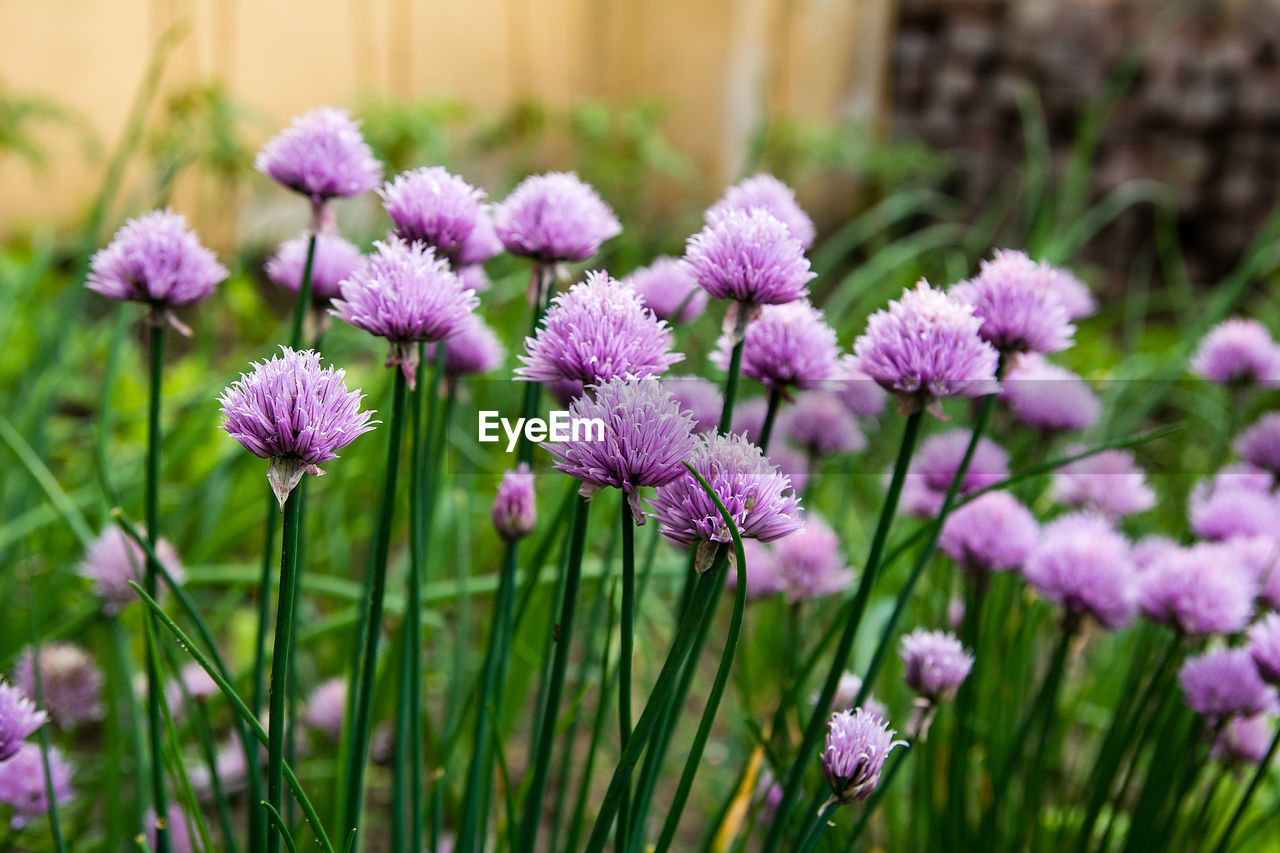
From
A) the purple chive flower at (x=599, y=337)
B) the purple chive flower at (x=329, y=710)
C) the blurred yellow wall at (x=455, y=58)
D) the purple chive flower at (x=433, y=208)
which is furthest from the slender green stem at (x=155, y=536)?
the blurred yellow wall at (x=455, y=58)

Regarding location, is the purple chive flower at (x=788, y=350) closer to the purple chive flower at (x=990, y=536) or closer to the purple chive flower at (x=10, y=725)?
the purple chive flower at (x=990, y=536)

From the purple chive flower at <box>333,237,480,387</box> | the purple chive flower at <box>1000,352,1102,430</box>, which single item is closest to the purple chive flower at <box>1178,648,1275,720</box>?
the purple chive flower at <box>1000,352,1102,430</box>

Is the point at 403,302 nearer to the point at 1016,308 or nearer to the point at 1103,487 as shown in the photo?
the point at 1016,308

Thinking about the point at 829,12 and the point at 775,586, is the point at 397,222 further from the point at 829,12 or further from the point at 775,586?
the point at 829,12

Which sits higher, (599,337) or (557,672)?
(599,337)

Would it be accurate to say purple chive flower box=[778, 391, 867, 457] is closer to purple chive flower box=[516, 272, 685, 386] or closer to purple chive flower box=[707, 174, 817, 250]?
purple chive flower box=[707, 174, 817, 250]

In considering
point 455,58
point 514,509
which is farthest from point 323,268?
point 455,58
